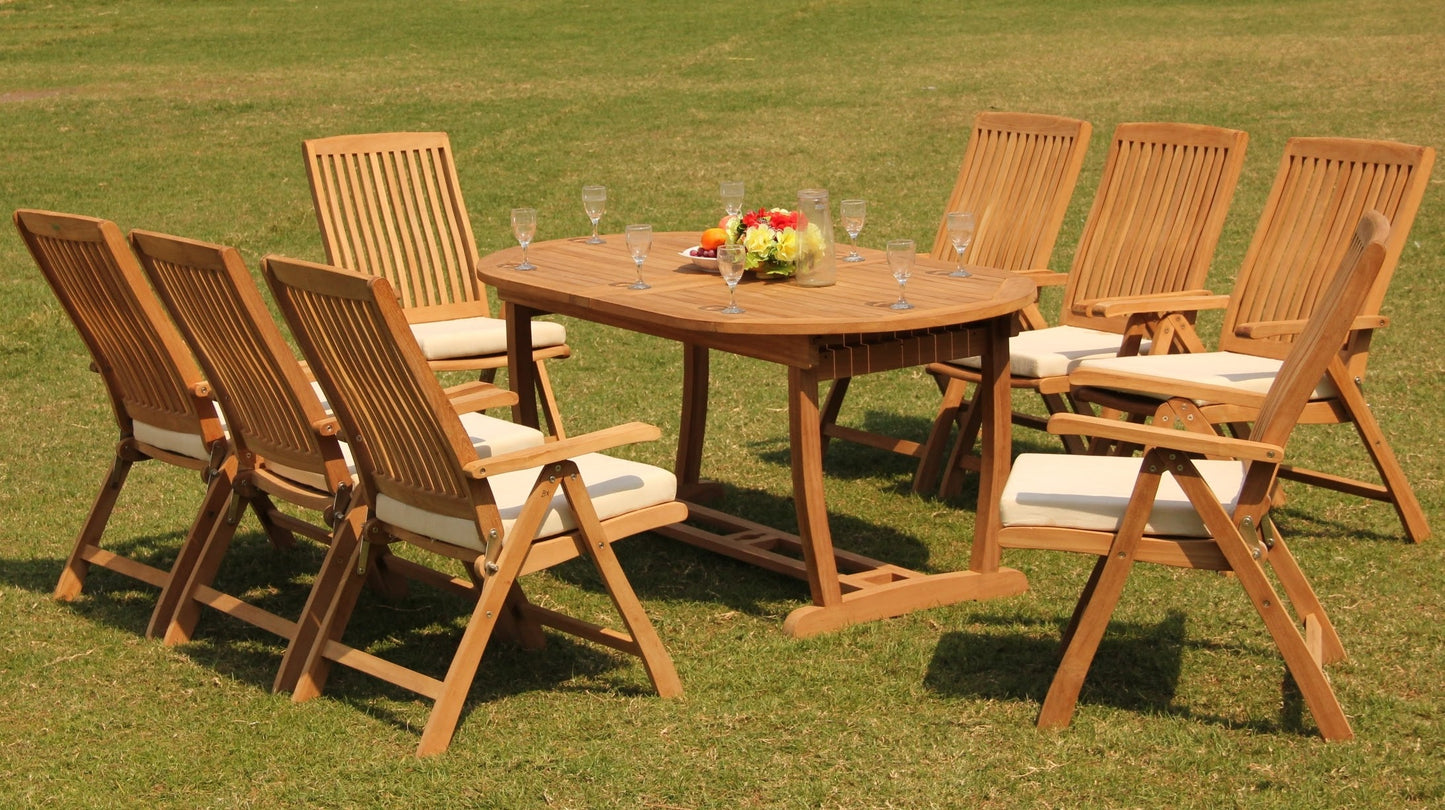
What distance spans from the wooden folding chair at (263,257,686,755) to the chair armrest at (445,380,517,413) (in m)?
0.72

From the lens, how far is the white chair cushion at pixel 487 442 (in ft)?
15.0

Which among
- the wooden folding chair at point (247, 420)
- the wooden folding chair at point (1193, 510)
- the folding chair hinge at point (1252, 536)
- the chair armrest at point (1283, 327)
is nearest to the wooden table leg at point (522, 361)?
the wooden folding chair at point (247, 420)

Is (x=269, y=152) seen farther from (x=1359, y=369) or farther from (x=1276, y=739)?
(x=1276, y=739)

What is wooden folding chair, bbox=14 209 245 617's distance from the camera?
4590 mm

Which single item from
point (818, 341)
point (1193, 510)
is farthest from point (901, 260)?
point (1193, 510)

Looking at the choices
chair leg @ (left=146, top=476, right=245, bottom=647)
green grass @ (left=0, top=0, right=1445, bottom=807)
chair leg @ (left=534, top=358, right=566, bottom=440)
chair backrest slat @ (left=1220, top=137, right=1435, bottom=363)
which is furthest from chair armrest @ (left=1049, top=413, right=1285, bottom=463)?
chair leg @ (left=534, top=358, right=566, bottom=440)

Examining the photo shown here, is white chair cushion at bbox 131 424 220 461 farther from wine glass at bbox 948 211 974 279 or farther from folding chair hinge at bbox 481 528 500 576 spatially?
wine glass at bbox 948 211 974 279

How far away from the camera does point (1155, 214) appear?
251 inches

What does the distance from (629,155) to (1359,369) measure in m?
10.3

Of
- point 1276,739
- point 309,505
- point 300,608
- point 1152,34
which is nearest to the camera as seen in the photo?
point 1276,739

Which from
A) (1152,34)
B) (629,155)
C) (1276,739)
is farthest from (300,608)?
(1152,34)

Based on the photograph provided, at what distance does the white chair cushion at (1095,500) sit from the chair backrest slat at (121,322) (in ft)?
7.89

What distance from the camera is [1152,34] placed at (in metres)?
22.4

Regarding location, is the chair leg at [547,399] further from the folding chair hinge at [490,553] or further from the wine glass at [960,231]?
the folding chair hinge at [490,553]
